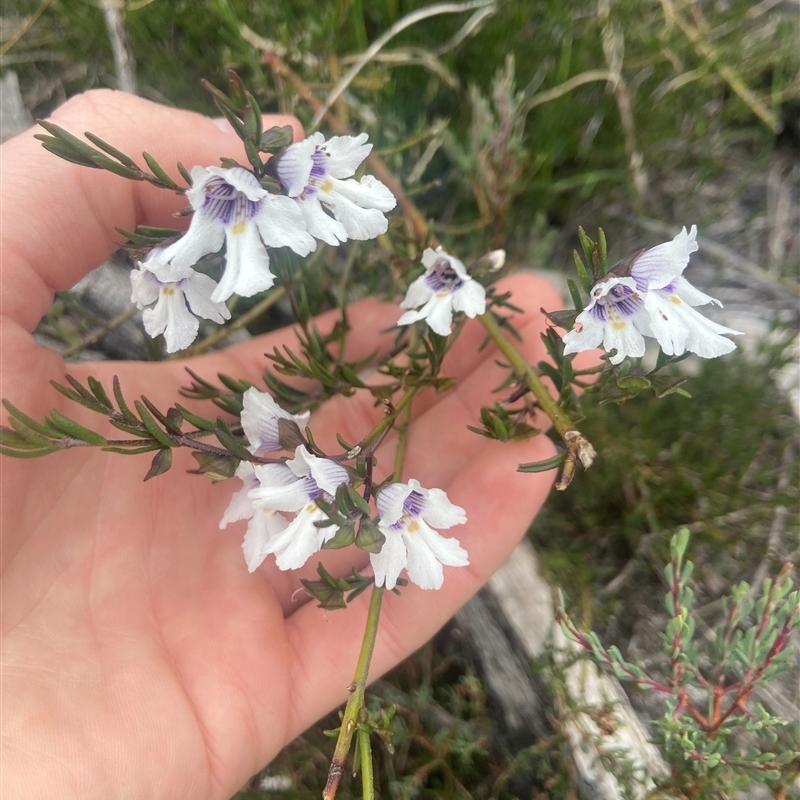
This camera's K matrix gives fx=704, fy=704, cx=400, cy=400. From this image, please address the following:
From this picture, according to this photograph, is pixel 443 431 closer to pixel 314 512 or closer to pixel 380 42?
pixel 314 512

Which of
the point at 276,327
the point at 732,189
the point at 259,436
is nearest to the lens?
the point at 259,436

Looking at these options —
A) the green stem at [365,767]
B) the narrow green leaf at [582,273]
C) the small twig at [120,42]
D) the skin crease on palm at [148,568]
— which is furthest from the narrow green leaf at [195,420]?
the small twig at [120,42]

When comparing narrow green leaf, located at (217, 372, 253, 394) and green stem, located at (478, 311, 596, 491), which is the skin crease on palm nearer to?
green stem, located at (478, 311, 596, 491)

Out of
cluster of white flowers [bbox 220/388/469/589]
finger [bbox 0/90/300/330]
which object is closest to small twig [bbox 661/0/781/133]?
finger [bbox 0/90/300/330]

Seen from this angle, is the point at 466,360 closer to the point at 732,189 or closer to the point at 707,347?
the point at 707,347

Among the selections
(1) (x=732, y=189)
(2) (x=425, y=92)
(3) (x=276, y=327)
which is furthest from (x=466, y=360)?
(1) (x=732, y=189)
